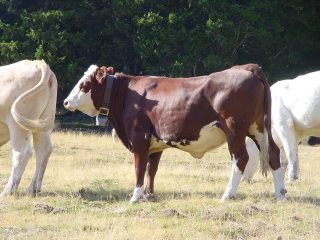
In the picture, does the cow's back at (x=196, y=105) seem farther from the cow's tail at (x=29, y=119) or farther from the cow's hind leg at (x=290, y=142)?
the cow's hind leg at (x=290, y=142)

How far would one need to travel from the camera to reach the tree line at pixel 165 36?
28.0 m

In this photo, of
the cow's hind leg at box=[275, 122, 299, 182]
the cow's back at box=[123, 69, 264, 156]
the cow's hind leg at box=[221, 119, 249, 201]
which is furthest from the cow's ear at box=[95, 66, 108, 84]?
the cow's hind leg at box=[275, 122, 299, 182]

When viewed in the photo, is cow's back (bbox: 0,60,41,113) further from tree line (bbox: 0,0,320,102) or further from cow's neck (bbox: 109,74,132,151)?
tree line (bbox: 0,0,320,102)

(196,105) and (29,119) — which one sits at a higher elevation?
(196,105)

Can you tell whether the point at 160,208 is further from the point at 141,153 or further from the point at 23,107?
the point at 23,107

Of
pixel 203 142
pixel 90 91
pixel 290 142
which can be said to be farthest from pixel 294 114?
pixel 90 91

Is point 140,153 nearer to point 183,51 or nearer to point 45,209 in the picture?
point 45,209

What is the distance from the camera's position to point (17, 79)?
35.5ft

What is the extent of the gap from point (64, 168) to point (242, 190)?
4.37 m

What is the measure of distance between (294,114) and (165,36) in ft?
50.5

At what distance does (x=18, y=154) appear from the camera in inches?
421

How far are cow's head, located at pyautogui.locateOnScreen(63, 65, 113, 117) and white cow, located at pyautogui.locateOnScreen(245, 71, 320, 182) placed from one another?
3.28m

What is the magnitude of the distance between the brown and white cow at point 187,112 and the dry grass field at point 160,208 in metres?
0.57

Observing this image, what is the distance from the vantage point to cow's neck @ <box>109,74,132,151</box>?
10844 mm
